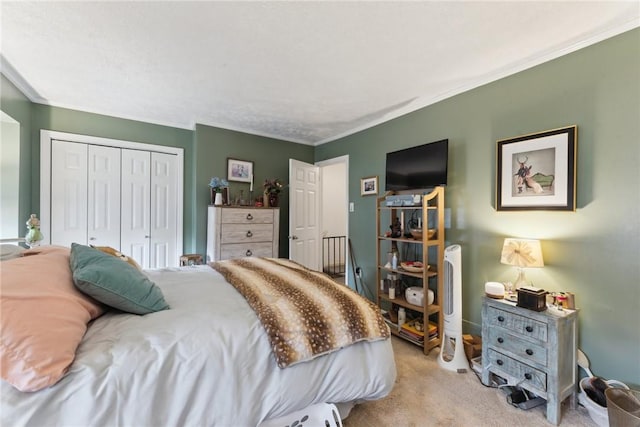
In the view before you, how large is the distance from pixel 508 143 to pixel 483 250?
0.92 metres

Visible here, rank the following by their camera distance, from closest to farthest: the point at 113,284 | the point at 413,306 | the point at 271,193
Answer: the point at 113,284 → the point at 413,306 → the point at 271,193

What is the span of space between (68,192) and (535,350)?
15.0ft

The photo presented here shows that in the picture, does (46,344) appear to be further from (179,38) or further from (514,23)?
(514,23)

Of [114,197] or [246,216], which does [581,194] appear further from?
[114,197]

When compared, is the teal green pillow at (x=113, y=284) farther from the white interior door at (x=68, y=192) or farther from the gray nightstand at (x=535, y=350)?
the white interior door at (x=68, y=192)

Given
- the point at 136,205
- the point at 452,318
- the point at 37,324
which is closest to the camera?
the point at 37,324

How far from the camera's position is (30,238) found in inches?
Answer: 77.6

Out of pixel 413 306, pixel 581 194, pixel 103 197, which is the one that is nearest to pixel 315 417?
pixel 413 306

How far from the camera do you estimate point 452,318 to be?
221 cm

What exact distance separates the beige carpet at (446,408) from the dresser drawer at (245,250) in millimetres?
2223

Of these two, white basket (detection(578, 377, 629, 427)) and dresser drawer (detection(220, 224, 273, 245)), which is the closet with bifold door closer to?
dresser drawer (detection(220, 224, 273, 245))

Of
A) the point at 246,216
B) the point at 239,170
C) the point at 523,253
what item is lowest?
the point at 523,253

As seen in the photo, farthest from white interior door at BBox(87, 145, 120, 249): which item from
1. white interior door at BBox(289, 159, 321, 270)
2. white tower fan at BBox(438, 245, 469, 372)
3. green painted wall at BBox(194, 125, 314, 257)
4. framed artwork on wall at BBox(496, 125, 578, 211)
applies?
framed artwork on wall at BBox(496, 125, 578, 211)

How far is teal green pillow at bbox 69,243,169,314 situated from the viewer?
3.80ft
